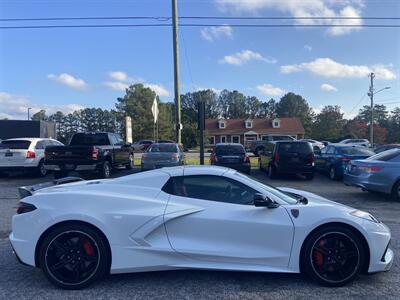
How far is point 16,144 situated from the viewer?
14844 millimetres

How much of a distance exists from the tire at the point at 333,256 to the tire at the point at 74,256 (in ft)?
7.50

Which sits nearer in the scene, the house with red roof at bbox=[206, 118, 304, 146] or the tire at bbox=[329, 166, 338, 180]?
the tire at bbox=[329, 166, 338, 180]

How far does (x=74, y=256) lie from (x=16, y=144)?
40.8 feet

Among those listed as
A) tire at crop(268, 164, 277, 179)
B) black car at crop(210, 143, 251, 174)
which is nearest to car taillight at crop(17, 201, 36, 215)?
black car at crop(210, 143, 251, 174)

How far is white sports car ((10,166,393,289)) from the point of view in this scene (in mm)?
4078

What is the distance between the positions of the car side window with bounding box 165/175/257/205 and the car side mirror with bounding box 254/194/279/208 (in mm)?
153

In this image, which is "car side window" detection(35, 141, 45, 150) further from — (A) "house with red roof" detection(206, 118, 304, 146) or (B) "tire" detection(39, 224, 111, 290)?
(A) "house with red roof" detection(206, 118, 304, 146)

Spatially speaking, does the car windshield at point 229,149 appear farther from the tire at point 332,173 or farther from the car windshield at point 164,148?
the tire at point 332,173

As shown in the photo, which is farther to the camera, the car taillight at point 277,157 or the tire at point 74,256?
the car taillight at point 277,157

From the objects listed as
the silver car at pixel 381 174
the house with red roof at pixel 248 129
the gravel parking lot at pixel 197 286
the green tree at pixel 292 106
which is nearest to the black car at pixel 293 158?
the silver car at pixel 381 174

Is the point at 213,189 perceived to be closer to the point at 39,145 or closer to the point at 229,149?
the point at 229,149

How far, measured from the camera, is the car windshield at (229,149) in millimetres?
15273

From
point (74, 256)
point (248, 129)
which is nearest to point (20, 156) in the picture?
point (74, 256)

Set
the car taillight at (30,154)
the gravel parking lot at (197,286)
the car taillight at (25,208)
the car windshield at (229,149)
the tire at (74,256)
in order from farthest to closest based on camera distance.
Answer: the car windshield at (229,149) → the car taillight at (30,154) → the car taillight at (25,208) → the tire at (74,256) → the gravel parking lot at (197,286)
